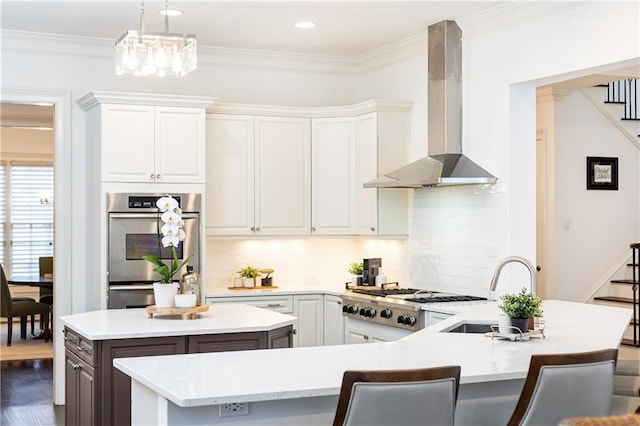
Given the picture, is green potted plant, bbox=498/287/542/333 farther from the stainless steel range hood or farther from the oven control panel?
the stainless steel range hood

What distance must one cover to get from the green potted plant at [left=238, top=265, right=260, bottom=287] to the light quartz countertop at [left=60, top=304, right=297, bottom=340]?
1868 mm

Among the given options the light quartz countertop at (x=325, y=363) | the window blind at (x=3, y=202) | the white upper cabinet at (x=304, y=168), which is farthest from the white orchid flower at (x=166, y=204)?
the window blind at (x=3, y=202)

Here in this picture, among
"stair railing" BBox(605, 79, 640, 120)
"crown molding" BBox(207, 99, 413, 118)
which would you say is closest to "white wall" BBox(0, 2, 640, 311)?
"crown molding" BBox(207, 99, 413, 118)

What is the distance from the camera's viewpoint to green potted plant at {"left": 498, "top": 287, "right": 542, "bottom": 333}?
3.79m

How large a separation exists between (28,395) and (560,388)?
5314 mm

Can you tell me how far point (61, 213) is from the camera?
265 inches

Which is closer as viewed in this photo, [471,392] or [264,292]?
[471,392]

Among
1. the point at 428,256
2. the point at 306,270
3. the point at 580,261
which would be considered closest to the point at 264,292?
the point at 306,270

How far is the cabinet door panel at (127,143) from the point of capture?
6.32 metres

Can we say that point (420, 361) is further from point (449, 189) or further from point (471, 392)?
point (449, 189)

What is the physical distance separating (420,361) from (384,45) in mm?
4366

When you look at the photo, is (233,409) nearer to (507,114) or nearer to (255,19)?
(507,114)

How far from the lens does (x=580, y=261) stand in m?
8.05

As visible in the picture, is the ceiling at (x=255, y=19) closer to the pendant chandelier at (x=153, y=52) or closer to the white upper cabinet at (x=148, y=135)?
the white upper cabinet at (x=148, y=135)
